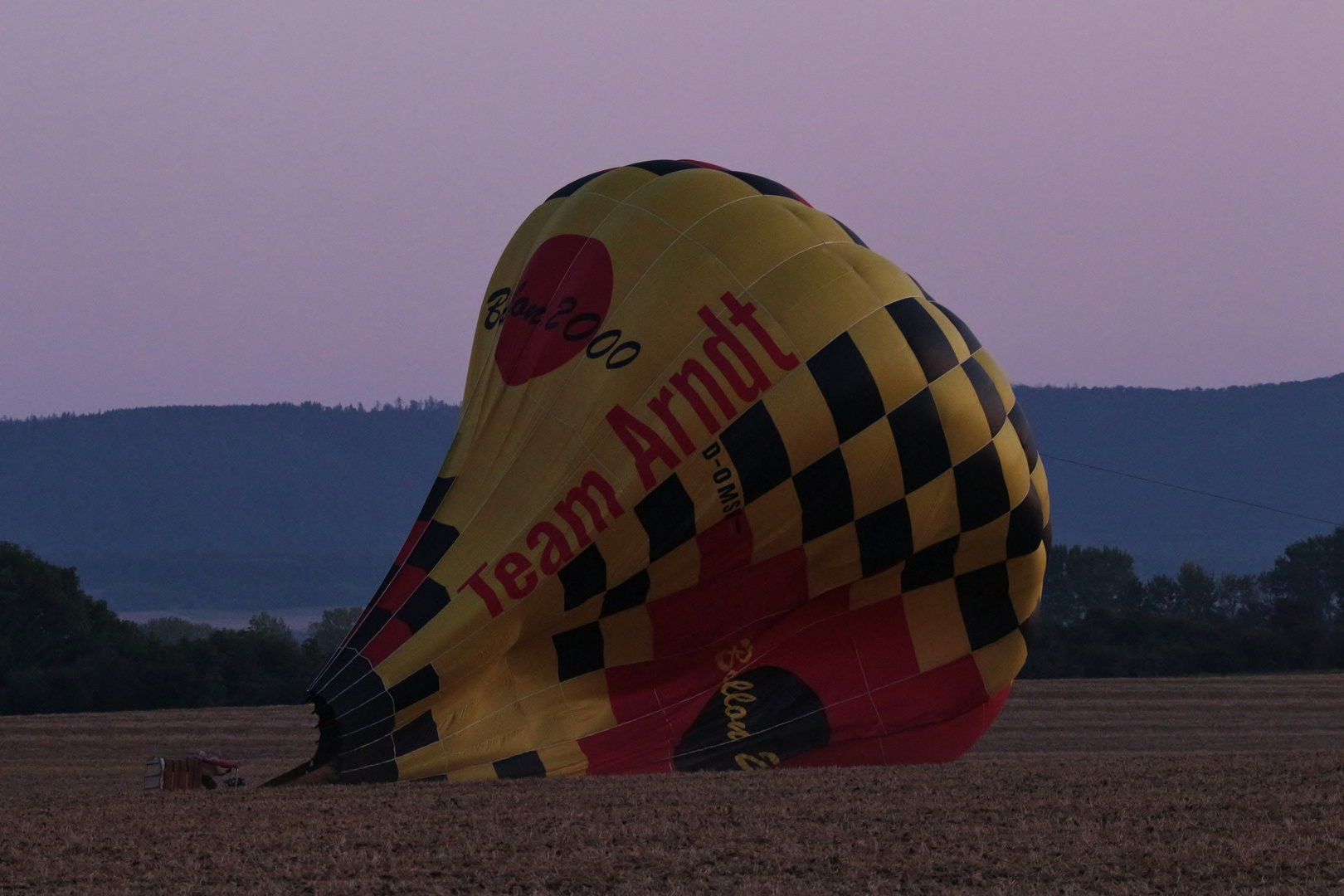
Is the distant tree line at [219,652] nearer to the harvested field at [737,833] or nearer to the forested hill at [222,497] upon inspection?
the harvested field at [737,833]

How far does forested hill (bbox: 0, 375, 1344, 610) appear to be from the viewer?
134 metres

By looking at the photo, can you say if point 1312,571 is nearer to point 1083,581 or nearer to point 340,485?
point 1083,581

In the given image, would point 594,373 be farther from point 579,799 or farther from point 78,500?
point 78,500

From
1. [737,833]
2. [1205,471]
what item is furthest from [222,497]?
[737,833]

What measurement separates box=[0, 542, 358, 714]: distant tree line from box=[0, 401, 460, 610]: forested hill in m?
104

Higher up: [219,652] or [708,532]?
[219,652]

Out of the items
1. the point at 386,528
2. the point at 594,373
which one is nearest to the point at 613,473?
the point at 594,373

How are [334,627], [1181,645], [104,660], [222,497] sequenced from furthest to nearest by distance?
[222,497]
[334,627]
[1181,645]
[104,660]

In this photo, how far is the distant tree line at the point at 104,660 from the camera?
22828 millimetres

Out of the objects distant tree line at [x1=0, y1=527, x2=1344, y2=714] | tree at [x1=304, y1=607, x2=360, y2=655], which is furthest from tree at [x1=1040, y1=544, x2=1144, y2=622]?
tree at [x1=304, y1=607, x2=360, y2=655]

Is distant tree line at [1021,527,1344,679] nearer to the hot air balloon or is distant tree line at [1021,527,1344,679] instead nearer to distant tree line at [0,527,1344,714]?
distant tree line at [0,527,1344,714]

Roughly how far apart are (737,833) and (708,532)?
2.78 metres

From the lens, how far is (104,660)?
23.8 meters

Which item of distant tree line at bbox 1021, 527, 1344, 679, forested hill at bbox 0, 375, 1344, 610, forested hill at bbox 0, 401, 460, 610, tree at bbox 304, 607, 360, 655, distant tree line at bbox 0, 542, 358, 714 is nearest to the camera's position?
distant tree line at bbox 0, 542, 358, 714
